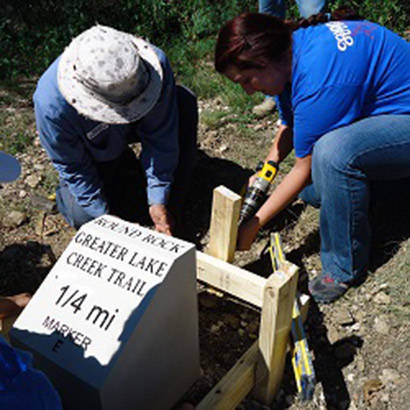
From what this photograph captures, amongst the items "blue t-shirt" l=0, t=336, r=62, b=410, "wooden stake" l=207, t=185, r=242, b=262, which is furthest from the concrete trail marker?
"wooden stake" l=207, t=185, r=242, b=262

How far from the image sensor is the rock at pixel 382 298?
211 cm

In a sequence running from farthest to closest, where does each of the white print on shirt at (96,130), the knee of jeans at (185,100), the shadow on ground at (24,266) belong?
the knee of jeans at (185,100)
the shadow on ground at (24,266)
the white print on shirt at (96,130)

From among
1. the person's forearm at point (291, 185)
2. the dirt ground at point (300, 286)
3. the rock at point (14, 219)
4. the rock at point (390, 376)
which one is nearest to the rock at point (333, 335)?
the dirt ground at point (300, 286)

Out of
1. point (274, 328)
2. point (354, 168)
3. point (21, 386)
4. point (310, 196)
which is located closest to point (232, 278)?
point (274, 328)

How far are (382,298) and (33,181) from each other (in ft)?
7.11

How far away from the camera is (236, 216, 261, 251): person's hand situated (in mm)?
2061

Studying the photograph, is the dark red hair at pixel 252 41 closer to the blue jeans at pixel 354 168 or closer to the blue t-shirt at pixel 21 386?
the blue jeans at pixel 354 168

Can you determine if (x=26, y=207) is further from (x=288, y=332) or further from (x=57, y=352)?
(x=288, y=332)

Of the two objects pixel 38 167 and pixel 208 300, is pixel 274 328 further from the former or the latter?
pixel 38 167

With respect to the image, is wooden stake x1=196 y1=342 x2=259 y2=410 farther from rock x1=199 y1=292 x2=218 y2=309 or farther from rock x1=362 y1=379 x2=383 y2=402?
rock x1=199 y1=292 x2=218 y2=309

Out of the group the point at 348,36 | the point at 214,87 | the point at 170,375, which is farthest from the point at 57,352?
the point at 214,87

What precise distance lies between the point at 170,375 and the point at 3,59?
3.57m

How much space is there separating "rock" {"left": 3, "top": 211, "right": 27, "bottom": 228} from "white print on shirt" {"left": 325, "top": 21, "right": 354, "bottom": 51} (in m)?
1.96

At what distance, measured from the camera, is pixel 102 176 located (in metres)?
2.63
